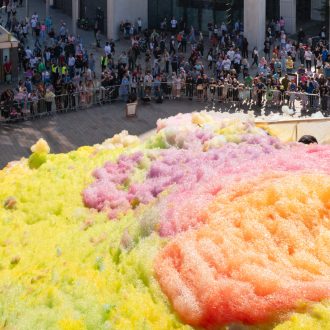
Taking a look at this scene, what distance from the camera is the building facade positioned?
40.9 m

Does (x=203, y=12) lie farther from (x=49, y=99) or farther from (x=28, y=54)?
(x=49, y=99)

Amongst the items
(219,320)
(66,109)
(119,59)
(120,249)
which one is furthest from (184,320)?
(119,59)

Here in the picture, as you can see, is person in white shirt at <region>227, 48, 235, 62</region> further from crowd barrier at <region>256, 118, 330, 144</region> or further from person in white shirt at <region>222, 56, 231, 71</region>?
crowd barrier at <region>256, 118, 330, 144</region>

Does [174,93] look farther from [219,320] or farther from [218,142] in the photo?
[219,320]

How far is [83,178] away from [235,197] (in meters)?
4.04

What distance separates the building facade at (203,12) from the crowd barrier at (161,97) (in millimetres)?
8625

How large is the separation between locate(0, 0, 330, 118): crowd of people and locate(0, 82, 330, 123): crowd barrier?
0.04 metres

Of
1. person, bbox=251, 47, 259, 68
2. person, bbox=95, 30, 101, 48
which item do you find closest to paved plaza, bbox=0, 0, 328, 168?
person, bbox=251, 47, 259, 68

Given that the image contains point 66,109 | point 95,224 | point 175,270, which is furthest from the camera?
point 66,109

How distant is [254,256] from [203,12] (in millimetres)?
37547

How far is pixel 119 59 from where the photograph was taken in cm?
3738

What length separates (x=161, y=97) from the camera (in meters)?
33.3

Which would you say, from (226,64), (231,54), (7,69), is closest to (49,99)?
(7,69)

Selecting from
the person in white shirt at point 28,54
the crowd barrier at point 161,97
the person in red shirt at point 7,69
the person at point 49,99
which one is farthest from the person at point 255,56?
the person in red shirt at point 7,69
